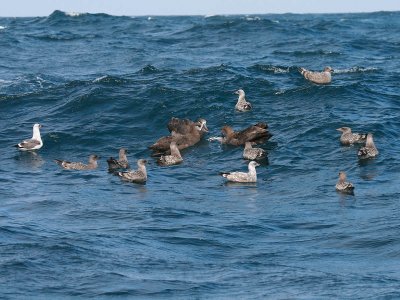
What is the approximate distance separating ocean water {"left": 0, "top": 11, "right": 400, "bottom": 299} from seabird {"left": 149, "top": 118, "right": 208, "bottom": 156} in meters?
0.28

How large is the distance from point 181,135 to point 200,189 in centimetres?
434

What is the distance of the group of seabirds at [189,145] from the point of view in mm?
21641

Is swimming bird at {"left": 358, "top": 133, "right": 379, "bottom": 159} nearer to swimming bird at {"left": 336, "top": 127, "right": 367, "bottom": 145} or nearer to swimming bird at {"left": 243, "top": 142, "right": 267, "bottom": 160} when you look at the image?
swimming bird at {"left": 336, "top": 127, "right": 367, "bottom": 145}

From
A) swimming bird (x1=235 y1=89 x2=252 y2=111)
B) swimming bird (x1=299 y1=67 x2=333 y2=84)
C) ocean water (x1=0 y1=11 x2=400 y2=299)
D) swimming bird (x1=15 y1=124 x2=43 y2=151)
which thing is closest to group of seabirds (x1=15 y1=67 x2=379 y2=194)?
swimming bird (x1=15 y1=124 x2=43 y2=151)

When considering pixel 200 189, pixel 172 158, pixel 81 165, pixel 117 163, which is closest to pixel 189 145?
pixel 172 158

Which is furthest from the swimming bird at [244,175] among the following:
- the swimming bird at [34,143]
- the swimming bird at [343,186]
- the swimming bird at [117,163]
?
the swimming bird at [34,143]

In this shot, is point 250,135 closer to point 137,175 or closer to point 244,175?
point 244,175

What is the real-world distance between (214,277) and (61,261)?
240 cm

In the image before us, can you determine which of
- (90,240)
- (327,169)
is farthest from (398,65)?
(90,240)

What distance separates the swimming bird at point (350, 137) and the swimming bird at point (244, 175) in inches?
149

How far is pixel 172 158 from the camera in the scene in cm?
2348

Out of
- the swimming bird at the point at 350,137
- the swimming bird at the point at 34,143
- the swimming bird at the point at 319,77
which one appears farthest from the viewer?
the swimming bird at the point at 319,77

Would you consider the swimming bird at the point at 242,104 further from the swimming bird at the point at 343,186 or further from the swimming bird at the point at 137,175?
the swimming bird at the point at 343,186

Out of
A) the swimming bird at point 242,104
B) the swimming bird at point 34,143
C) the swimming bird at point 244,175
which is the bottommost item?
the swimming bird at point 244,175
